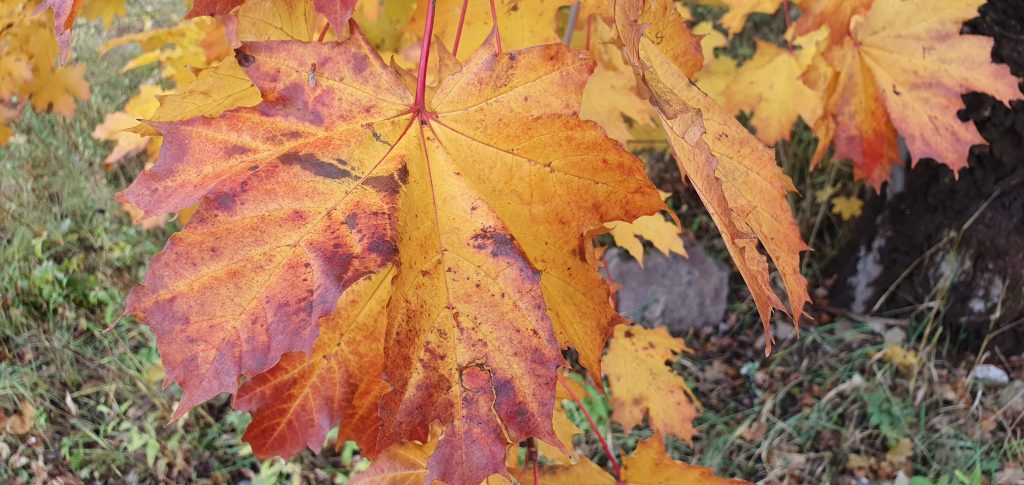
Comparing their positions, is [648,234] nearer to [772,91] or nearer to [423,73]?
[772,91]

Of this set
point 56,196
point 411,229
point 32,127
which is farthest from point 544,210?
point 32,127

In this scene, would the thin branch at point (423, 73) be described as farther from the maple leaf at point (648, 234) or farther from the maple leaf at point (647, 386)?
the maple leaf at point (647, 386)

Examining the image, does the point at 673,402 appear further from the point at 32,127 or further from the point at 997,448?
the point at 32,127

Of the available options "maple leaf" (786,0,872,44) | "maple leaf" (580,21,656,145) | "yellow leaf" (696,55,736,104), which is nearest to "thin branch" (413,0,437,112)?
"maple leaf" (580,21,656,145)

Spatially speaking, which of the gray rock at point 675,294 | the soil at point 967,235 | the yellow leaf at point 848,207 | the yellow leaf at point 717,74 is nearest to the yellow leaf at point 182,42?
the yellow leaf at point 717,74

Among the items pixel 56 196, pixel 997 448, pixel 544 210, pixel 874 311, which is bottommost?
pixel 997 448

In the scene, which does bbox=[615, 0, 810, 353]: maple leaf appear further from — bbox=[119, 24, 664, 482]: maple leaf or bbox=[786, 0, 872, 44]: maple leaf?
bbox=[786, 0, 872, 44]: maple leaf
